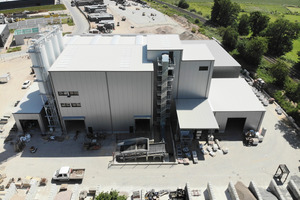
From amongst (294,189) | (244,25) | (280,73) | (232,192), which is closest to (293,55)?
(244,25)

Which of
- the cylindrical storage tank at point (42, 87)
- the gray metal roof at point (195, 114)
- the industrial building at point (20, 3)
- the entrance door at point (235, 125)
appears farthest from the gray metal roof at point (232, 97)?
the industrial building at point (20, 3)

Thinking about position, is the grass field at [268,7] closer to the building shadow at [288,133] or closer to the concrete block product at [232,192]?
the building shadow at [288,133]

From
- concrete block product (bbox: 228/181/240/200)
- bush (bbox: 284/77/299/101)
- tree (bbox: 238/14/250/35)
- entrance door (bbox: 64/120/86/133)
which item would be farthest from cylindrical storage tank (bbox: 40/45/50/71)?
tree (bbox: 238/14/250/35)

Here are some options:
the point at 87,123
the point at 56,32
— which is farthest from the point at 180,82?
the point at 56,32

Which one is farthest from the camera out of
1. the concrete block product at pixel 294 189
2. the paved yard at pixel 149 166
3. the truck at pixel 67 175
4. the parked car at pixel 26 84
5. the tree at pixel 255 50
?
the tree at pixel 255 50

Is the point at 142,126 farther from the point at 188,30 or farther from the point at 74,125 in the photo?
the point at 188,30

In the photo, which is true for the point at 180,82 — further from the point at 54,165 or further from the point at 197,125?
the point at 54,165
